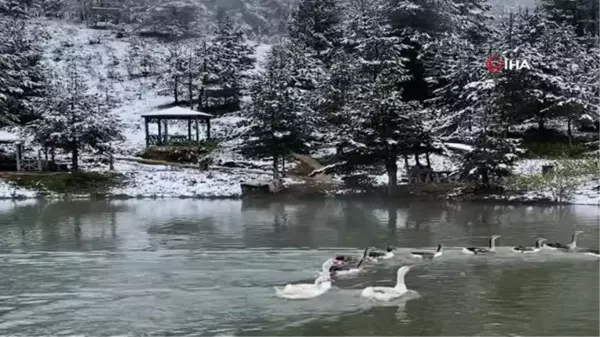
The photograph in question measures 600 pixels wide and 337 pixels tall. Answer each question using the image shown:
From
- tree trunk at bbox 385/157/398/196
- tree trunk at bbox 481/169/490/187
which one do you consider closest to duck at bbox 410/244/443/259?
tree trunk at bbox 481/169/490/187

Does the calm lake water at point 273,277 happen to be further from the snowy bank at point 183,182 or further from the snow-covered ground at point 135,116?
the snow-covered ground at point 135,116

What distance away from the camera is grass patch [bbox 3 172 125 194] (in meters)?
37.8

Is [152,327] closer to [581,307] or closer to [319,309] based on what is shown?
[319,309]

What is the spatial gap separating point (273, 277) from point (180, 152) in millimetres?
33269

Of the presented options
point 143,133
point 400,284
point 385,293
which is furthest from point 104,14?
point 385,293

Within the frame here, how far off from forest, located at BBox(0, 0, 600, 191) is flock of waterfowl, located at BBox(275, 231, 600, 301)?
51.1 ft

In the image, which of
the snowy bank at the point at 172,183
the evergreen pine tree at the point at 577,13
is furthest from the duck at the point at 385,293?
the evergreen pine tree at the point at 577,13

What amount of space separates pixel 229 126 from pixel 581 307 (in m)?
46.8

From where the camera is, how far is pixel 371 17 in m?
54.6

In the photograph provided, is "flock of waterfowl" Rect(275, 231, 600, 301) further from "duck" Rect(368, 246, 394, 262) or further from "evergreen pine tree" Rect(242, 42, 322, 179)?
"evergreen pine tree" Rect(242, 42, 322, 179)

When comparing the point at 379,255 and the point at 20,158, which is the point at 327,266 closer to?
the point at 379,255

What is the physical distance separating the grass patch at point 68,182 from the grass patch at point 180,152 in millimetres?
6873

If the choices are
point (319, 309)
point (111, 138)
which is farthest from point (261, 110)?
point (319, 309)

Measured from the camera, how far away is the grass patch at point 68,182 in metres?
37.8
